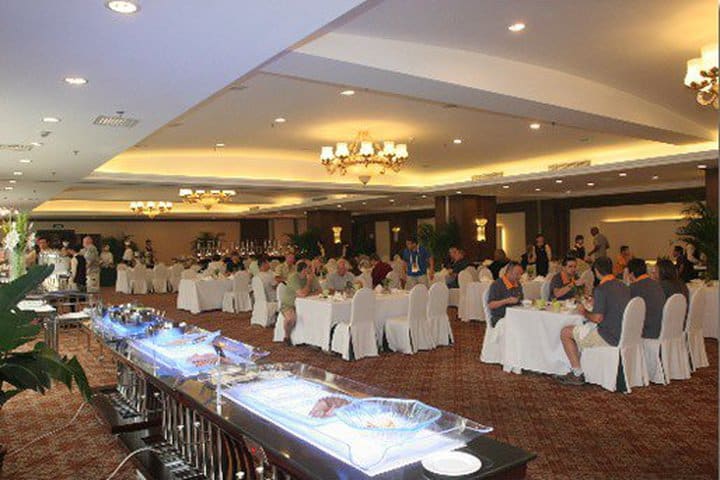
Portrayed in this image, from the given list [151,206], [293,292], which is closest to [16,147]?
[293,292]

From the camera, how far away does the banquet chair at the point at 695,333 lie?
6418 mm

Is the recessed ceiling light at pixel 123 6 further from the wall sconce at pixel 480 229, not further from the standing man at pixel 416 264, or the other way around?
the wall sconce at pixel 480 229

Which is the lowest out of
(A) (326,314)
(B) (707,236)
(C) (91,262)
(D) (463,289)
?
(A) (326,314)

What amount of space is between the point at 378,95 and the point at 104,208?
18.5 meters

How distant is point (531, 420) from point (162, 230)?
24.0 meters

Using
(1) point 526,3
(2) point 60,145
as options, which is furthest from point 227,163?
(1) point 526,3

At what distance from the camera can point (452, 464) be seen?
76.0 inches

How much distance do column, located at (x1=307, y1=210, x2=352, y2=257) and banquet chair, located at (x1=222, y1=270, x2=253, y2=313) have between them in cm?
730

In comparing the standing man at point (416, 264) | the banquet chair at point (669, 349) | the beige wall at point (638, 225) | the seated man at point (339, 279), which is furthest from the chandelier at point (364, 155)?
the beige wall at point (638, 225)

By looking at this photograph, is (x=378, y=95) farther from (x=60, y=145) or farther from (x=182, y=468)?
(x=182, y=468)

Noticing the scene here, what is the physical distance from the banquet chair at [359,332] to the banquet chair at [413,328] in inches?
12.7

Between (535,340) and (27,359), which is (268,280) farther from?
(27,359)

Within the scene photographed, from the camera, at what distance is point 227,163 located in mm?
11773

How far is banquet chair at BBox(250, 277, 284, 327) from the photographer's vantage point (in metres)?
10.0
